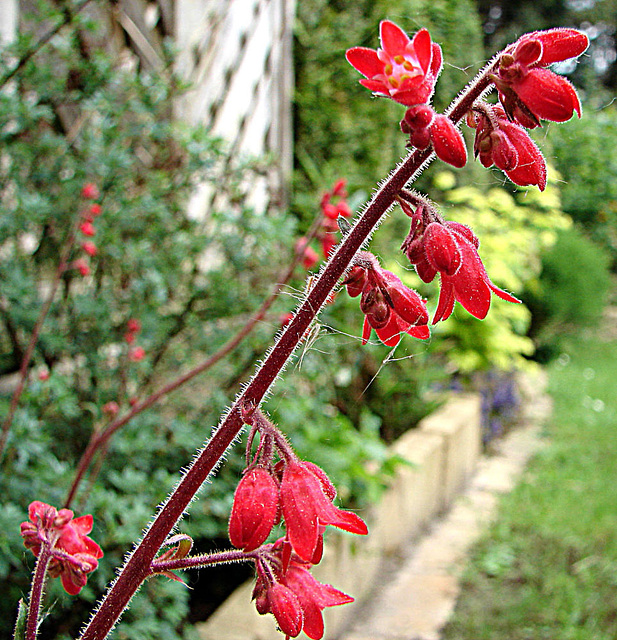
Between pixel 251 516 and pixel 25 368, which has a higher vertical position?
pixel 251 516

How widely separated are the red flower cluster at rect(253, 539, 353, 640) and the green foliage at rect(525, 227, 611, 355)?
5.23 meters

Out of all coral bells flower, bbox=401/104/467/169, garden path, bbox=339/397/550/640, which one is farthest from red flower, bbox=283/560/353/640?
garden path, bbox=339/397/550/640

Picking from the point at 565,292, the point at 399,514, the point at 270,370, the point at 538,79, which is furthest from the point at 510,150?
the point at 565,292

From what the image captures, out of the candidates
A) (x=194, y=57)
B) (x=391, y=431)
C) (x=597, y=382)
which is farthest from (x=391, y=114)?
(x=597, y=382)

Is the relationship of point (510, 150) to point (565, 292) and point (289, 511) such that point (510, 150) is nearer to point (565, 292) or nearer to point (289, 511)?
point (289, 511)

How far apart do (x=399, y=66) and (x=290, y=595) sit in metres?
0.41

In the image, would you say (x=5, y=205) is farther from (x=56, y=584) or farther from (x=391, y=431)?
(x=391, y=431)

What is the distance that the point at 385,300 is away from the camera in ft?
1.82

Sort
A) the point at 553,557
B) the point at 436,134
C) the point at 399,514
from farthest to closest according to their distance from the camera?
the point at 399,514 < the point at 553,557 < the point at 436,134

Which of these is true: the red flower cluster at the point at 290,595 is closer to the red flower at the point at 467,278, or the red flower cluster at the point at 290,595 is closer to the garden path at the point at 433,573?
the red flower at the point at 467,278

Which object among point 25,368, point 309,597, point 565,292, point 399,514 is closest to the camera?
point 309,597

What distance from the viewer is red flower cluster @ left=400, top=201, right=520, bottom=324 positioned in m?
0.51

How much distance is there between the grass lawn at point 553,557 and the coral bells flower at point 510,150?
2014 millimetres

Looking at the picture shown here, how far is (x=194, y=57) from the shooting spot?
9.89 feet
